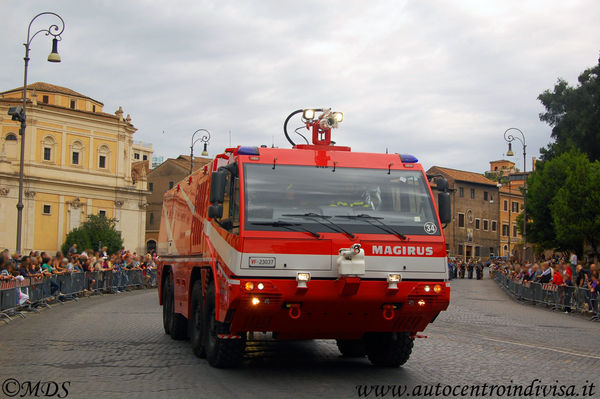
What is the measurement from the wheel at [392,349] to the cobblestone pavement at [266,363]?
0.57 feet

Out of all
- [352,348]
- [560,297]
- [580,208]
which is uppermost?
[580,208]

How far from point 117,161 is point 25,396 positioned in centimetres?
8344

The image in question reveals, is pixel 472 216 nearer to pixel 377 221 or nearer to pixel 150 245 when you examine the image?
pixel 150 245

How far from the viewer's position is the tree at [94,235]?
81750 mm

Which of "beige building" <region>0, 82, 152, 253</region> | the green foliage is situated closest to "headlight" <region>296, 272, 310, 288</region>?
the green foliage

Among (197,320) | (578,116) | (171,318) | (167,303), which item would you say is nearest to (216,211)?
(197,320)

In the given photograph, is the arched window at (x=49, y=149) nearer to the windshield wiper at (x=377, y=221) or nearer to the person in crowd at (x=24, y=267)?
A: the person in crowd at (x=24, y=267)

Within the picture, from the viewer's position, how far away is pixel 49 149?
276ft

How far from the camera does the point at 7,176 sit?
80.2 metres

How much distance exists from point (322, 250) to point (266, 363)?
2.44 metres

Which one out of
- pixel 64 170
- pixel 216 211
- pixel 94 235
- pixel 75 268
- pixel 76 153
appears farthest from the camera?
pixel 76 153

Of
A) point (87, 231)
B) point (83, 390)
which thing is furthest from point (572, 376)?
point (87, 231)

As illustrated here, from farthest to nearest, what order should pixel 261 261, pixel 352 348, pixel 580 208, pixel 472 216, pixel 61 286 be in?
pixel 472 216 → pixel 580 208 → pixel 61 286 → pixel 352 348 → pixel 261 261

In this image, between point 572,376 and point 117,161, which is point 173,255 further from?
point 117,161
